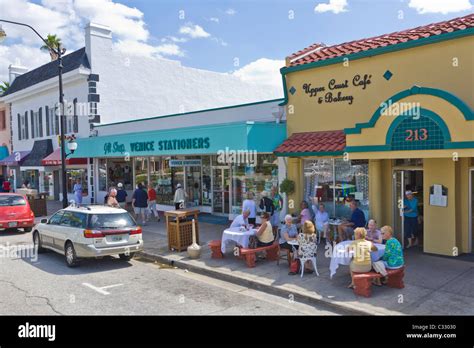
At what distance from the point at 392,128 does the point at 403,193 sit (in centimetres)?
221

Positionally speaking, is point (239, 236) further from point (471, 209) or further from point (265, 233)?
point (471, 209)

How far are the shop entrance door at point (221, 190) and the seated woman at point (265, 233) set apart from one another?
6.47 metres

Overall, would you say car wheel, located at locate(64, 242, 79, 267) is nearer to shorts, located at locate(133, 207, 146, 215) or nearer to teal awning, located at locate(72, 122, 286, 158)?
teal awning, located at locate(72, 122, 286, 158)

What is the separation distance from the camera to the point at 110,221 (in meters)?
9.80

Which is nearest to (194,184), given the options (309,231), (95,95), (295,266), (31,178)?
(95,95)

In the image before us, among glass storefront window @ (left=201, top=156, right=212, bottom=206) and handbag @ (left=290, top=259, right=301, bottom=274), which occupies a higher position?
glass storefront window @ (left=201, top=156, right=212, bottom=206)

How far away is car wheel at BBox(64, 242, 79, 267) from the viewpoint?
9.64 metres

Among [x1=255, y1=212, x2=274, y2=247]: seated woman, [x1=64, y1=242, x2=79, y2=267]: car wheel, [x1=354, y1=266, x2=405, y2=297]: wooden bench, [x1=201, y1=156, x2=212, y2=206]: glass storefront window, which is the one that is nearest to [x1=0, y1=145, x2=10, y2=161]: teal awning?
[x1=201, y1=156, x2=212, y2=206]: glass storefront window

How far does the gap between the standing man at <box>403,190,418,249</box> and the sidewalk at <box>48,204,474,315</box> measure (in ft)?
1.41

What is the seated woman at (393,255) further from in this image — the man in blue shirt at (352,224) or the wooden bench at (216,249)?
the wooden bench at (216,249)

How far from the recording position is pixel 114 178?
70.8 feet

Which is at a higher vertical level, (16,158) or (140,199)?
(16,158)
